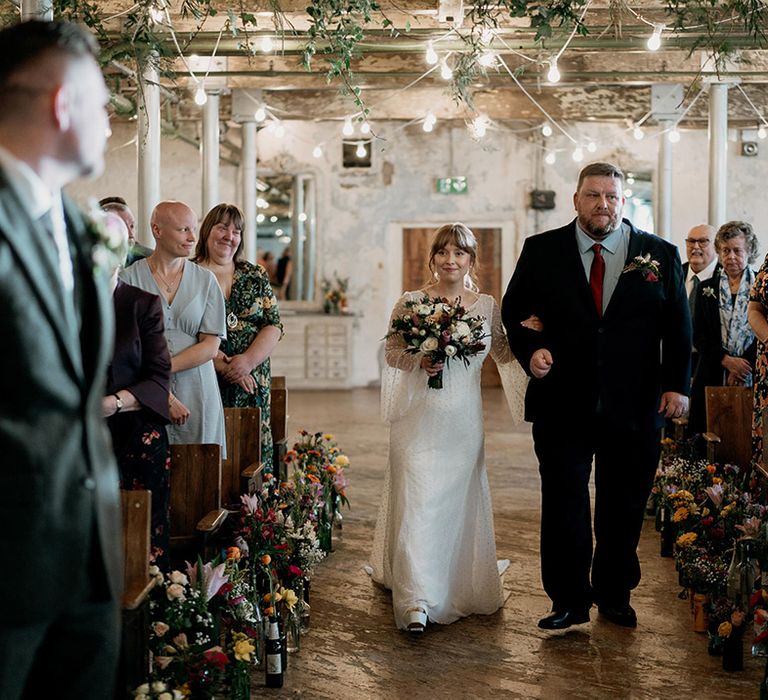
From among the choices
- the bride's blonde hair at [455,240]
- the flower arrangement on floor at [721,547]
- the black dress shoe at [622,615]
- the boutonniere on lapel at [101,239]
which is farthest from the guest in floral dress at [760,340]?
the boutonniere on lapel at [101,239]

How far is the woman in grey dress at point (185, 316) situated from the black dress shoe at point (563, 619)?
1735 millimetres

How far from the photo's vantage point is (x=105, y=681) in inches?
82.5

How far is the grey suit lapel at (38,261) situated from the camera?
1.85 m

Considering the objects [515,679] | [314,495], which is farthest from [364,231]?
[515,679]

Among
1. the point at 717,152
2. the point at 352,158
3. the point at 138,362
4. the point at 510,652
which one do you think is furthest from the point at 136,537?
the point at 352,158

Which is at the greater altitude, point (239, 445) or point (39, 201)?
point (39, 201)

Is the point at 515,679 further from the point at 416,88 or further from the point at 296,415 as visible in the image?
the point at 416,88

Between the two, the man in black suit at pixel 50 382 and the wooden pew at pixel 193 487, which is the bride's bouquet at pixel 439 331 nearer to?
the wooden pew at pixel 193 487

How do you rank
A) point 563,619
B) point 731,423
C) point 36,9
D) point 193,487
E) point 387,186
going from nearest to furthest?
point 36,9
point 193,487
point 563,619
point 731,423
point 387,186

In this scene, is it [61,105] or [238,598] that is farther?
[238,598]

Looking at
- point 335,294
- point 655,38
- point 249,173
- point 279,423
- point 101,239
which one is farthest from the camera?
point 335,294

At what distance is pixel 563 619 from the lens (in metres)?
4.76

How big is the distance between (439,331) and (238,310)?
135cm

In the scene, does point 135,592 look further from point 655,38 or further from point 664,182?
point 664,182
